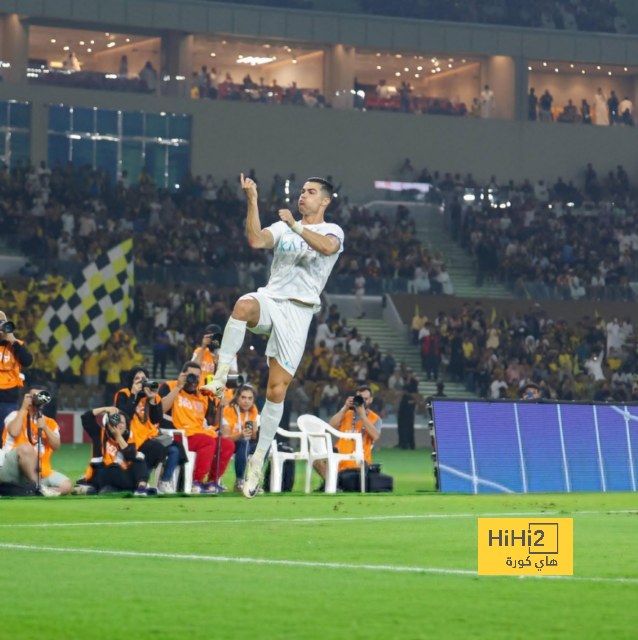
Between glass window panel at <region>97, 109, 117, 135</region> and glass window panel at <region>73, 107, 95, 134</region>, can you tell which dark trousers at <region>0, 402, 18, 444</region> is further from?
glass window panel at <region>97, 109, 117, 135</region>

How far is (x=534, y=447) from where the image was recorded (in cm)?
1566

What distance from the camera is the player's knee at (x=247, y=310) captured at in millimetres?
9719

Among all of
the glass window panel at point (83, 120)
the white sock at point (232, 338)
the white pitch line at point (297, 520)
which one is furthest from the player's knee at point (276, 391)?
the glass window panel at point (83, 120)

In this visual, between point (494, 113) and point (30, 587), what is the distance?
45445 millimetres

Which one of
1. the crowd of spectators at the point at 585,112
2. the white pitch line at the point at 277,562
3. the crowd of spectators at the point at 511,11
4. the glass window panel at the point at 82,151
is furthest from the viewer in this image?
the crowd of spectators at the point at 585,112

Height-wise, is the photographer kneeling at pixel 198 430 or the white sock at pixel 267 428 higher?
the white sock at pixel 267 428

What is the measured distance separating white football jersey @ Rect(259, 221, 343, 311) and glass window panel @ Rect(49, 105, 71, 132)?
110ft

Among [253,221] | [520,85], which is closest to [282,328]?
[253,221]

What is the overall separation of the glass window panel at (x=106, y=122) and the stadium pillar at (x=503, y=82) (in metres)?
15.2

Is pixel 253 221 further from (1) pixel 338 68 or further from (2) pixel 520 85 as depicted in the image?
(2) pixel 520 85

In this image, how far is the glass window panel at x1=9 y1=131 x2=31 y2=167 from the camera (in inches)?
1642

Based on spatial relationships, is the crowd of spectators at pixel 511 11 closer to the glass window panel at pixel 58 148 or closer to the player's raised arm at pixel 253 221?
the glass window panel at pixel 58 148

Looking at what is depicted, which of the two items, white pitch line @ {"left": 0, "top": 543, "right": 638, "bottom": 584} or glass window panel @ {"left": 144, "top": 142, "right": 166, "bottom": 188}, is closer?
white pitch line @ {"left": 0, "top": 543, "right": 638, "bottom": 584}

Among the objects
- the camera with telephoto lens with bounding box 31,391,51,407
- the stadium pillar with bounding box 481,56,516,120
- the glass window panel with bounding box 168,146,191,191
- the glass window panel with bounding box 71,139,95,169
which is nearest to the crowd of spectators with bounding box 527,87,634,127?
the stadium pillar with bounding box 481,56,516,120
